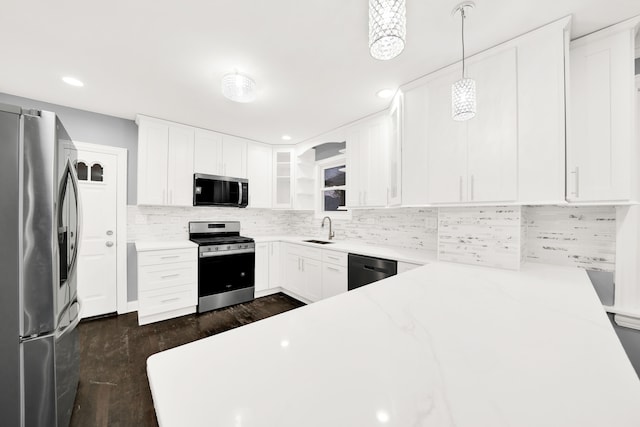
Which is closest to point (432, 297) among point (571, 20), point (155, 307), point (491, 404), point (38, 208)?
point (491, 404)

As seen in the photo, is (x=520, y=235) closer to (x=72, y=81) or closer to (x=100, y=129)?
(x=72, y=81)

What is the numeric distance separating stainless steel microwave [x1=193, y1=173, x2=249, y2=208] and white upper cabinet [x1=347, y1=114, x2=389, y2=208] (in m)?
1.66

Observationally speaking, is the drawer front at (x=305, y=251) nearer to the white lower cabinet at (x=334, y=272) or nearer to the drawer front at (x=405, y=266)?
the white lower cabinet at (x=334, y=272)

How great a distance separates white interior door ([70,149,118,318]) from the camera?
2941 millimetres

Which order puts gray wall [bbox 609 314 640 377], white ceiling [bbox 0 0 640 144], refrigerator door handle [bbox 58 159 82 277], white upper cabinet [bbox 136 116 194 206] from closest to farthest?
1. refrigerator door handle [bbox 58 159 82 277]
2. white ceiling [bbox 0 0 640 144]
3. gray wall [bbox 609 314 640 377]
4. white upper cabinet [bbox 136 116 194 206]

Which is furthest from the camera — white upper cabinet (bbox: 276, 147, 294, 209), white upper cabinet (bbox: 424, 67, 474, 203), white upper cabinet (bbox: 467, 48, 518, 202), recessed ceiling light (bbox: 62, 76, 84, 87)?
white upper cabinet (bbox: 276, 147, 294, 209)

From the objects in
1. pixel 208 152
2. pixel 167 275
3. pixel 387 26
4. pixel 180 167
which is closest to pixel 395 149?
pixel 387 26

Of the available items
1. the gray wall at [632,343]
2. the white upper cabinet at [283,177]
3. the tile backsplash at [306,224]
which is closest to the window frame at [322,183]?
the tile backsplash at [306,224]

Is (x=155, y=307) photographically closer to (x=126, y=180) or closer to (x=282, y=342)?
(x=126, y=180)

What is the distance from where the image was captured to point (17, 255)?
3.30 ft

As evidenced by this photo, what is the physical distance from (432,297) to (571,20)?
1.96m

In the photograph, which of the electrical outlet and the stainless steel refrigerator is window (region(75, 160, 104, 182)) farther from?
the electrical outlet

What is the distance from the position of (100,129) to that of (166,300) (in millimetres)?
2259

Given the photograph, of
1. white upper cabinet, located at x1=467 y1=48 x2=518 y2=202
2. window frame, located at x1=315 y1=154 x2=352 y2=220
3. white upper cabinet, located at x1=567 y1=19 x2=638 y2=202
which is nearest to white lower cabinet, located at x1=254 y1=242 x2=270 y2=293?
window frame, located at x1=315 y1=154 x2=352 y2=220
